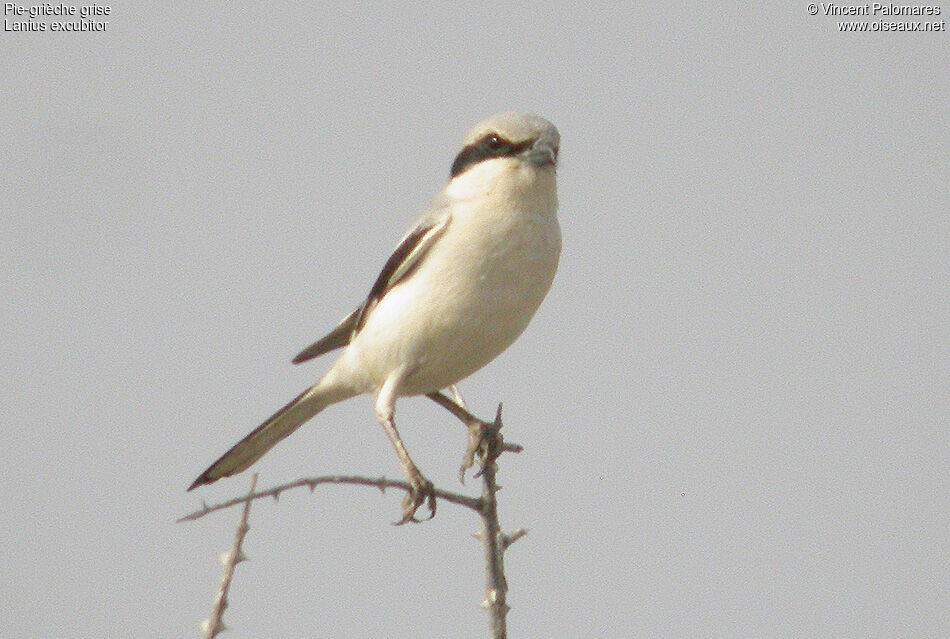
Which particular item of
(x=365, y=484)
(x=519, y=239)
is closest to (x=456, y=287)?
(x=519, y=239)

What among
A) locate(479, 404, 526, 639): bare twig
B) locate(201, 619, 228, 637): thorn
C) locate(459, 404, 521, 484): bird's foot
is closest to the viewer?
locate(201, 619, 228, 637): thorn

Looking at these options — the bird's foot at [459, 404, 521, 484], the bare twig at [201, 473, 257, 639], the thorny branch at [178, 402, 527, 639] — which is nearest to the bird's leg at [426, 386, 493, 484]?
the bird's foot at [459, 404, 521, 484]

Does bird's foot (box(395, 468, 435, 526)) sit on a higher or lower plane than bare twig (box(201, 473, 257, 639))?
lower

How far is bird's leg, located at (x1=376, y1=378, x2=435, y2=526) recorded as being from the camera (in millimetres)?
4691

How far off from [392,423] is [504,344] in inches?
20.7

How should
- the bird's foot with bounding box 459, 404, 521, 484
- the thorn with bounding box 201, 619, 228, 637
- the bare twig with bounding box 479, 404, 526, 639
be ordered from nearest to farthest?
1. the thorn with bounding box 201, 619, 228, 637
2. the bare twig with bounding box 479, 404, 526, 639
3. the bird's foot with bounding box 459, 404, 521, 484

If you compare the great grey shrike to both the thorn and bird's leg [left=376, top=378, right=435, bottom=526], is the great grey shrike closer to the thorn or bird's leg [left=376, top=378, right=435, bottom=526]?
bird's leg [left=376, top=378, right=435, bottom=526]

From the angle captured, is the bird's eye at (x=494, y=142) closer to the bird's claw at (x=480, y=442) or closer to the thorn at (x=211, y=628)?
the bird's claw at (x=480, y=442)

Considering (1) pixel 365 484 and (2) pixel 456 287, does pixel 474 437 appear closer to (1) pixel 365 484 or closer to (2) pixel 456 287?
(2) pixel 456 287

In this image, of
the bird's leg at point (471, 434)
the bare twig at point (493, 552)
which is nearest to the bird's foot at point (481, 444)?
the bird's leg at point (471, 434)

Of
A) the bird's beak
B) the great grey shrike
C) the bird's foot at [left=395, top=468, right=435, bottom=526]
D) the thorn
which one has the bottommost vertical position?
the bird's foot at [left=395, top=468, right=435, bottom=526]

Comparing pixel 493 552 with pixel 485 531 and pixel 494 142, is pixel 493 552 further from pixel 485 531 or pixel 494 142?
pixel 494 142

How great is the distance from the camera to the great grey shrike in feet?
15.7

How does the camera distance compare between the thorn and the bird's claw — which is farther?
the bird's claw
